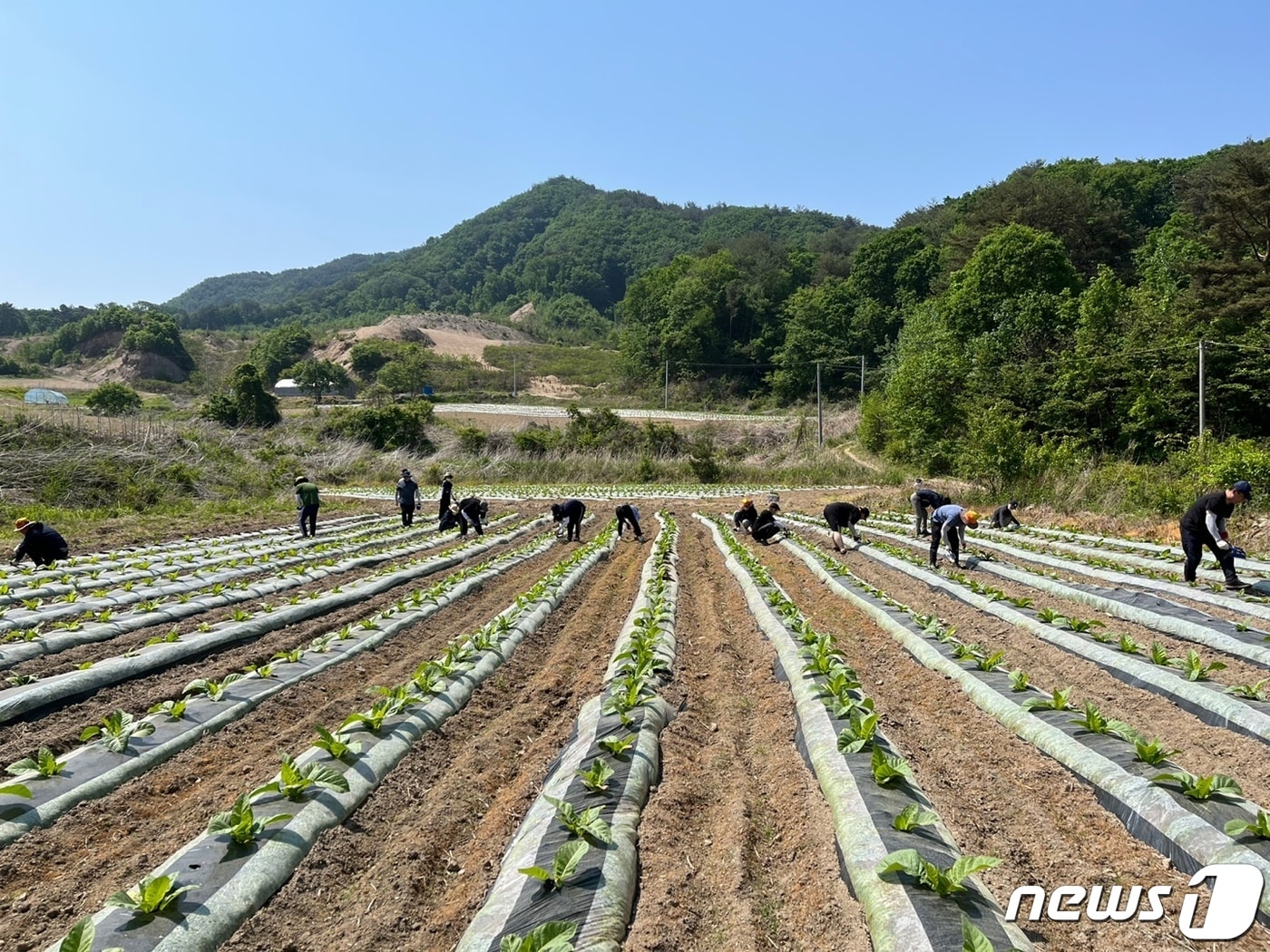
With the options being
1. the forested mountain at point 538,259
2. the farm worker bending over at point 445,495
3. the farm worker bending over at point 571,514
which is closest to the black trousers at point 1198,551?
the farm worker bending over at point 571,514

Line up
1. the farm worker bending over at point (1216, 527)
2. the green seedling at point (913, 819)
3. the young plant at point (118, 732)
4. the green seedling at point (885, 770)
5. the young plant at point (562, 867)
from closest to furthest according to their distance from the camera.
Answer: the young plant at point (562, 867), the green seedling at point (913, 819), the green seedling at point (885, 770), the young plant at point (118, 732), the farm worker bending over at point (1216, 527)

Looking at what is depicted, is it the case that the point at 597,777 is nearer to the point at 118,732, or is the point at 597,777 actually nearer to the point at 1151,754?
Answer: the point at 1151,754

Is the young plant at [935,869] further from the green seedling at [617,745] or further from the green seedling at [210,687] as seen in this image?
the green seedling at [210,687]

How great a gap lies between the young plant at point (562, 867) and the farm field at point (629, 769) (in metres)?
0.01

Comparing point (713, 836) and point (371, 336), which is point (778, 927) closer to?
point (713, 836)

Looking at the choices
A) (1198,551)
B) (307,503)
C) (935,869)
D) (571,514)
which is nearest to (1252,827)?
(935,869)

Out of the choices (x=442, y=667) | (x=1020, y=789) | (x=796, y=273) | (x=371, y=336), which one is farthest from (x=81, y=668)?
(x=371, y=336)

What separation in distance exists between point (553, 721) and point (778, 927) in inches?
128

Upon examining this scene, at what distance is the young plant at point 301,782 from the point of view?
444cm

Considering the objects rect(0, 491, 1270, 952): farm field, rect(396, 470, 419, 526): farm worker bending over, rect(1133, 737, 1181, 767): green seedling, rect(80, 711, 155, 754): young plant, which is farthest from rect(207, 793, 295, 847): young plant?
rect(396, 470, 419, 526): farm worker bending over

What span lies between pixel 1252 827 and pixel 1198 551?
8650 millimetres

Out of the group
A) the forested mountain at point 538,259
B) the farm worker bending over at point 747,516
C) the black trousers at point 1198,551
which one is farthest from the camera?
the forested mountain at point 538,259

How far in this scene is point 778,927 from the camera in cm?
352

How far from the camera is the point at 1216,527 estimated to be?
33.0 ft
